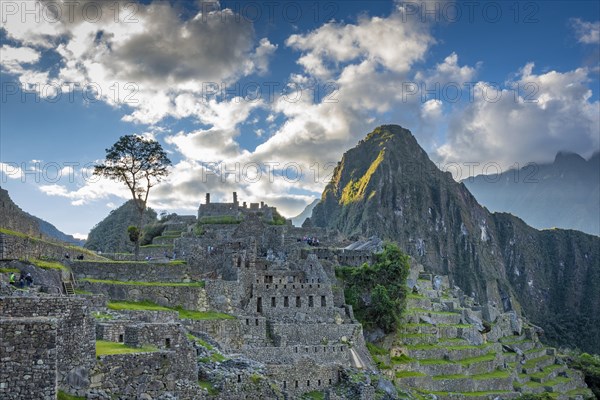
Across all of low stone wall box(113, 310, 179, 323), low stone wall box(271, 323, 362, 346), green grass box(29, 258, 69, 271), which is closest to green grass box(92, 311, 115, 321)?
low stone wall box(113, 310, 179, 323)

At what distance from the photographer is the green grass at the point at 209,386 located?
1812cm

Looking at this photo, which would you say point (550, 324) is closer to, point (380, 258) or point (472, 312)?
point (472, 312)

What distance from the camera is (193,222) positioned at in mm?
61438

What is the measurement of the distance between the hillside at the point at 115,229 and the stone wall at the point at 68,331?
47.5 meters

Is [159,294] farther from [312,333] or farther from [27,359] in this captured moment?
[27,359]

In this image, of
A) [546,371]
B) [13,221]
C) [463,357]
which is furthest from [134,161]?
[546,371]

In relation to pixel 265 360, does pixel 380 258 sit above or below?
→ above

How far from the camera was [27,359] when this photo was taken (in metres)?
12.6

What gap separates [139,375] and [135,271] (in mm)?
18552

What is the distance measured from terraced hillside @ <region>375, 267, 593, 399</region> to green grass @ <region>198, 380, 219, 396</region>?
21.6 m

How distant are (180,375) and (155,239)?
133ft

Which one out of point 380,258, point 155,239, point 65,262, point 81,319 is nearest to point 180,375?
point 81,319

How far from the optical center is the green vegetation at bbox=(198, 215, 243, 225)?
56.2 meters

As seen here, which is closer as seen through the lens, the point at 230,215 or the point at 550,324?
the point at 230,215
